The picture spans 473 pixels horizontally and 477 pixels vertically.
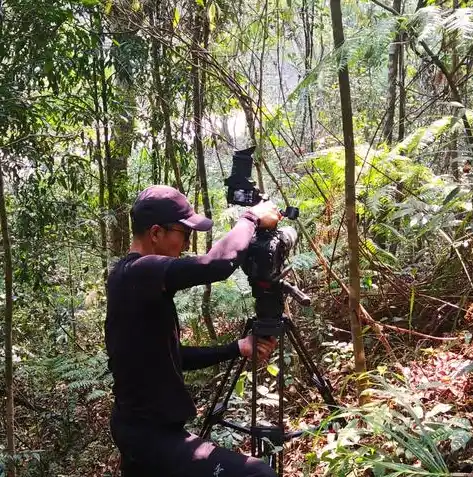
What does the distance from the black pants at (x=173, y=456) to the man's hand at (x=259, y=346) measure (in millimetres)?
407

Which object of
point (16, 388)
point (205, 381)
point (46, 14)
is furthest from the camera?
point (16, 388)

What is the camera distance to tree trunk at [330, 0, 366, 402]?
2021 millimetres

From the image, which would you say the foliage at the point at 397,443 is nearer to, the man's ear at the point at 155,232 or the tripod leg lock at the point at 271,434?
the tripod leg lock at the point at 271,434

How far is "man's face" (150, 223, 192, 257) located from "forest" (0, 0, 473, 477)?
1.49ft

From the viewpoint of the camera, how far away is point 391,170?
11.6 ft

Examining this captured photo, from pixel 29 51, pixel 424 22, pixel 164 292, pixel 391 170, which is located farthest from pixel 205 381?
pixel 424 22

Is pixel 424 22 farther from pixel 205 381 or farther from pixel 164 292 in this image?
pixel 205 381

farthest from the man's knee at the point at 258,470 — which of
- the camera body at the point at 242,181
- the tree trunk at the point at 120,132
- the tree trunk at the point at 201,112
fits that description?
the tree trunk at the point at 120,132

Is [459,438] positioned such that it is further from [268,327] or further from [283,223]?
[283,223]

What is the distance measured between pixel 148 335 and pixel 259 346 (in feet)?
1.55

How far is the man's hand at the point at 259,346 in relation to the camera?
216 cm

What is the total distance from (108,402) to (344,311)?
2004mm

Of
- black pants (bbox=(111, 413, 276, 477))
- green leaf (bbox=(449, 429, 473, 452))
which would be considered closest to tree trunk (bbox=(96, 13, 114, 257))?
black pants (bbox=(111, 413, 276, 477))

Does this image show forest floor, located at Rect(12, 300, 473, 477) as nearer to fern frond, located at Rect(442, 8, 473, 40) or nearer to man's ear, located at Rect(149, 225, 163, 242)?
man's ear, located at Rect(149, 225, 163, 242)
